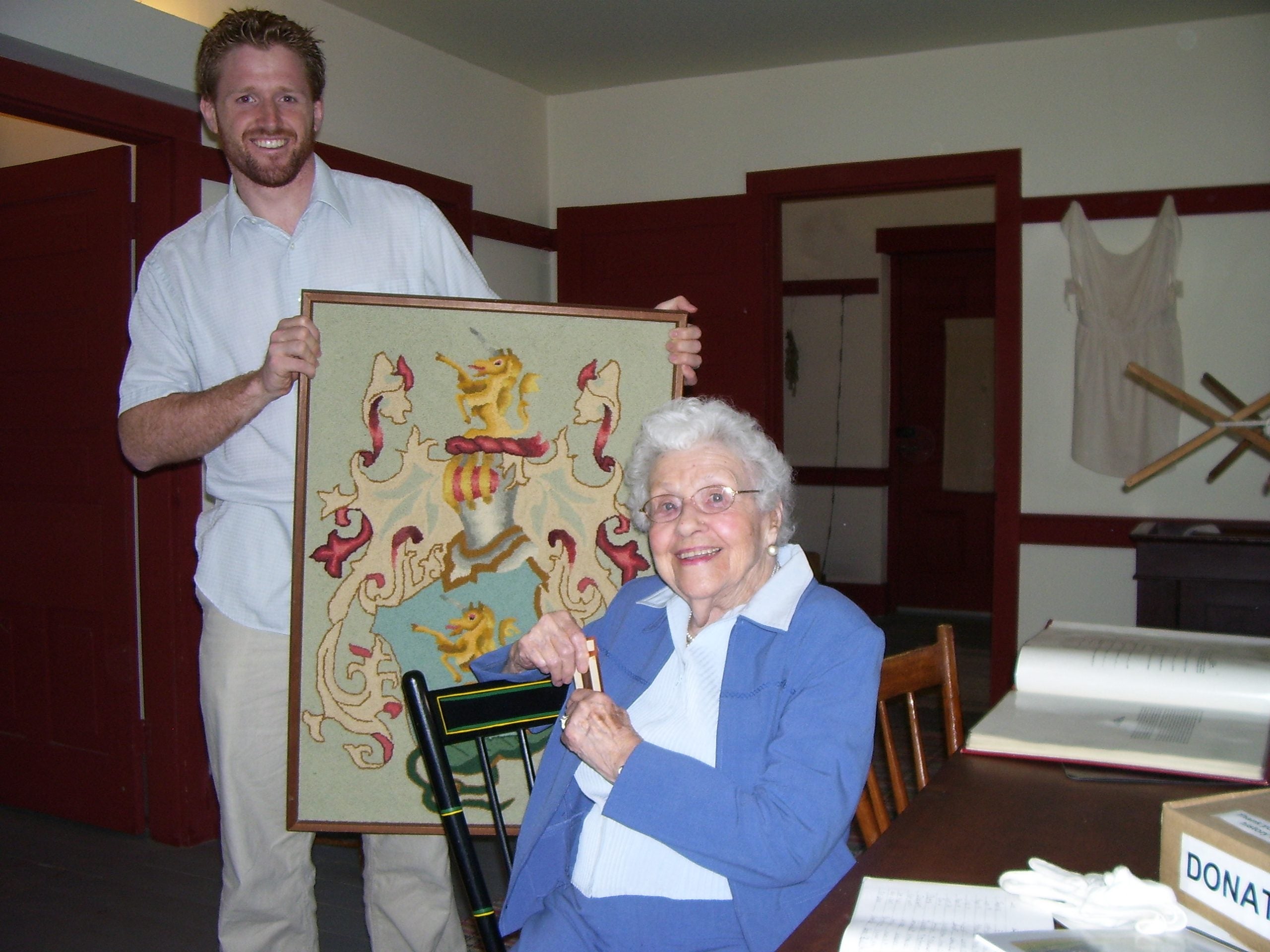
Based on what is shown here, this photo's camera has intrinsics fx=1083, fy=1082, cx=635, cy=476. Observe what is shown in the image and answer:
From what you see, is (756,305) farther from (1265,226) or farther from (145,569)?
(145,569)

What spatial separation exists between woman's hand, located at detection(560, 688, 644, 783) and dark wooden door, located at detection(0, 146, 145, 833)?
8.42ft

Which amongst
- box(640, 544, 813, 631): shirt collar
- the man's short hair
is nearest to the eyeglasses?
box(640, 544, 813, 631): shirt collar

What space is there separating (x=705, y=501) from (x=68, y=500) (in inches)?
110

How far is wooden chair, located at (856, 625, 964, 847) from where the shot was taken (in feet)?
5.52

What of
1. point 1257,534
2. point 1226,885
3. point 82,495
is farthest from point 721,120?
point 1226,885

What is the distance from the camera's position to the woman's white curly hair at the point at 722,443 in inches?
66.6

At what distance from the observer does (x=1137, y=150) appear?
4332mm

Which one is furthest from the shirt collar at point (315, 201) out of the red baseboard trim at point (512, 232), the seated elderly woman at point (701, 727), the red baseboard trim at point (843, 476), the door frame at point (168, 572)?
the red baseboard trim at point (843, 476)

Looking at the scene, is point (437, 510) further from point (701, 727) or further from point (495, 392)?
point (701, 727)

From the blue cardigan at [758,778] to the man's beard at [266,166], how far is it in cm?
97

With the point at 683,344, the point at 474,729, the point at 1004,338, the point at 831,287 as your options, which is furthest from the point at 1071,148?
the point at 474,729

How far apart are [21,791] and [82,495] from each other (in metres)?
1.13

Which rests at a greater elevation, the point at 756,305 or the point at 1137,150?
the point at 1137,150

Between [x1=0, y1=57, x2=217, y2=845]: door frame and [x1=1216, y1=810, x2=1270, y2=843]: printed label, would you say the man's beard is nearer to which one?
[x1=0, y1=57, x2=217, y2=845]: door frame
